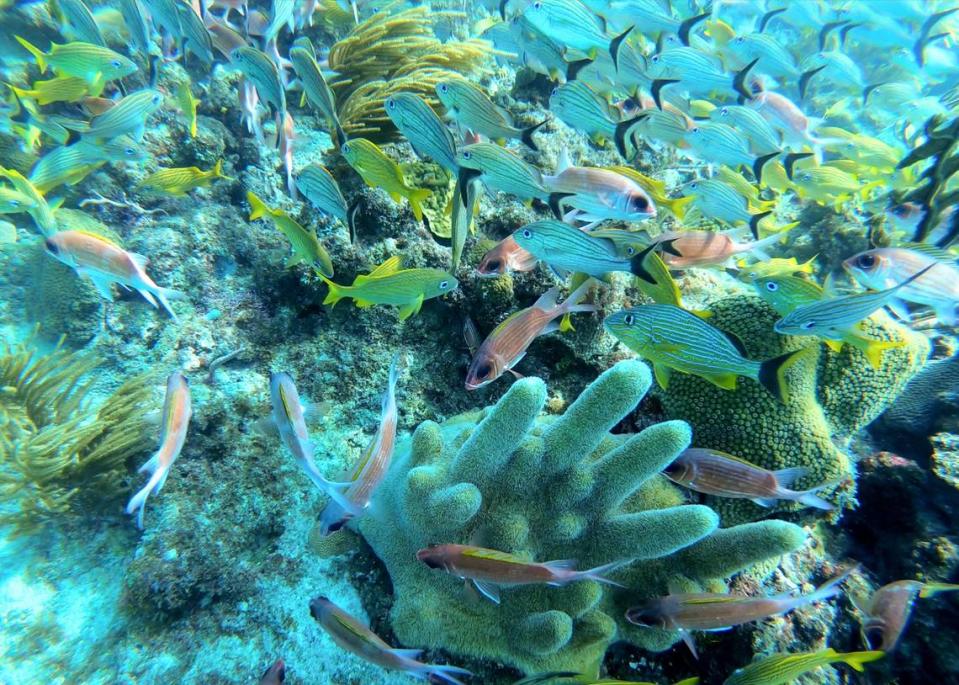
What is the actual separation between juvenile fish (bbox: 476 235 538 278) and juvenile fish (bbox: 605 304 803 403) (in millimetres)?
798

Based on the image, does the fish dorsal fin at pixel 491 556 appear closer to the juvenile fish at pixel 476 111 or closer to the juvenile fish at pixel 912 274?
the juvenile fish at pixel 476 111

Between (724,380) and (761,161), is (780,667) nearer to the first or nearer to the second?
(724,380)

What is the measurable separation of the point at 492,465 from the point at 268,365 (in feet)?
7.23

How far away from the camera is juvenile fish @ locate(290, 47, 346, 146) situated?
122 inches

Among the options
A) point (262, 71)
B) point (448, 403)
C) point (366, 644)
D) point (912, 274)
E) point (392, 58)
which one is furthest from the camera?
point (392, 58)

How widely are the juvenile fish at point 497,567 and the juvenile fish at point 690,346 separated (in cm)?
110

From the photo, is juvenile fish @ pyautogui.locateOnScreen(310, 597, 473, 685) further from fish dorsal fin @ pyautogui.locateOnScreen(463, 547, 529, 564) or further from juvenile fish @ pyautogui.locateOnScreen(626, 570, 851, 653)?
juvenile fish @ pyautogui.locateOnScreen(626, 570, 851, 653)

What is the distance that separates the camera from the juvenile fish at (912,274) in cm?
292

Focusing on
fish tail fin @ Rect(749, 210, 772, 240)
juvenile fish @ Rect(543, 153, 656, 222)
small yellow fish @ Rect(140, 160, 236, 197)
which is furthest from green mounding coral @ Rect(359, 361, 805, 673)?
small yellow fish @ Rect(140, 160, 236, 197)

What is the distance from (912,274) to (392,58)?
5.25 m

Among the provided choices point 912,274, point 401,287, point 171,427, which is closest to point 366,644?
point 171,427

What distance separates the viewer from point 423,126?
8.50 ft

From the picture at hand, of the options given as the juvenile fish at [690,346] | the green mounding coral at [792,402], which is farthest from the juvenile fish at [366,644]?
the green mounding coral at [792,402]

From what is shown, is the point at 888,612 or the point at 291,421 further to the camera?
the point at 888,612
